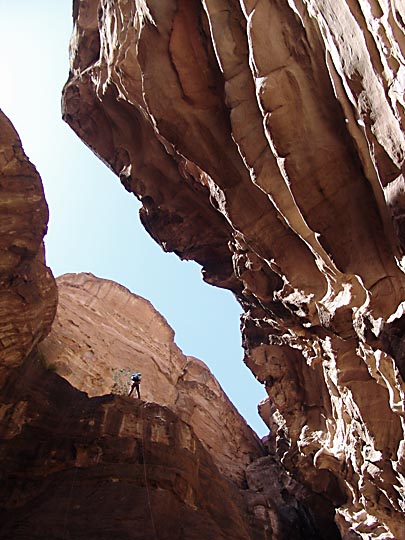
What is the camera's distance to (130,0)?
11.8 m

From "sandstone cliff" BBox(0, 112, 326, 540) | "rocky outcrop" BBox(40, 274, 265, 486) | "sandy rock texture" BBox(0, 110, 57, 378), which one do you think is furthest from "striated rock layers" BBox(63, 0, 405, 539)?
"rocky outcrop" BBox(40, 274, 265, 486)

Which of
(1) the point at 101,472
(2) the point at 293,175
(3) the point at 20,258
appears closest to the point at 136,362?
(1) the point at 101,472

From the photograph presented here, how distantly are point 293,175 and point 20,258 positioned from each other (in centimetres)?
990

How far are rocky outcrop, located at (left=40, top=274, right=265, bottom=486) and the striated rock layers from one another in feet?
30.9

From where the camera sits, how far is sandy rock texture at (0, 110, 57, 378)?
1361cm

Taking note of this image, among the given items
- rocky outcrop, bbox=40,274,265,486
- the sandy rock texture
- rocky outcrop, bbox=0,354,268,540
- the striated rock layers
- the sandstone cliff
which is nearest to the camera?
the striated rock layers

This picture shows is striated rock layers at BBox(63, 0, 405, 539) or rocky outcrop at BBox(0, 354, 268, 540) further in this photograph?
rocky outcrop at BBox(0, 354, 268, 540)

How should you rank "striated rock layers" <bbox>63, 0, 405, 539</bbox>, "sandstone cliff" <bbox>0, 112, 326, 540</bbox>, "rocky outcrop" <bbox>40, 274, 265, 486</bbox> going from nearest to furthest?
"striated rock layers" <bbox>63, 0, 405, 539</bbox> → "sandstone cliff" <bbox>0, 112, 326, 540</bbox> → "rocky outcrop" <bbox>40, 274, 265, 486</bbox>

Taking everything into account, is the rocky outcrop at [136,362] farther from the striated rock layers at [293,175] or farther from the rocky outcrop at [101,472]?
the striated rock layers at [293,175]

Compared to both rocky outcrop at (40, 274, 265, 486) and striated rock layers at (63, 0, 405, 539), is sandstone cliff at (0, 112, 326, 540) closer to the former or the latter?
striated rock layers at (63, 0, 405, 539)

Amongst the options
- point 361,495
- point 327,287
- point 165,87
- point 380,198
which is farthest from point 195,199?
point 361,495

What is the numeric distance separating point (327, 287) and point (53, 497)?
392 inches

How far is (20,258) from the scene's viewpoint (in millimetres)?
13805

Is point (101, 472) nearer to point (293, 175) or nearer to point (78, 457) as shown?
point (78, 457)
